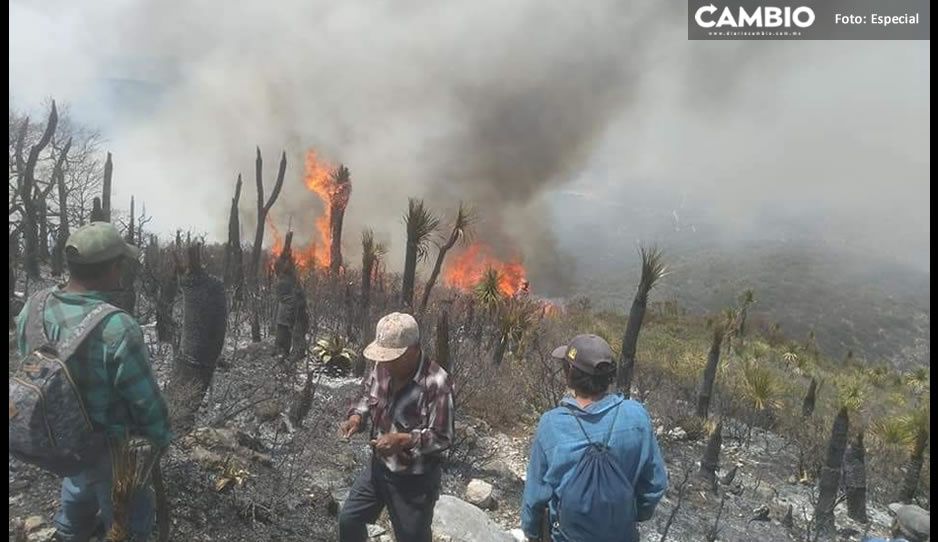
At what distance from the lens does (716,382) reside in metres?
12.7

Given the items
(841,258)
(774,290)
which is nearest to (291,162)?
(774,290)

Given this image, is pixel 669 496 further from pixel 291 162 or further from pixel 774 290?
pixel 774 290

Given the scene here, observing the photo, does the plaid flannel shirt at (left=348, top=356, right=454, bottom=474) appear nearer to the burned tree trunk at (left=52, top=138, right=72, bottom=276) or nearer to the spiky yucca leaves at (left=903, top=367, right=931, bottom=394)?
the burned tree trunk at (left=52, top=138, right=72, bottom=276)

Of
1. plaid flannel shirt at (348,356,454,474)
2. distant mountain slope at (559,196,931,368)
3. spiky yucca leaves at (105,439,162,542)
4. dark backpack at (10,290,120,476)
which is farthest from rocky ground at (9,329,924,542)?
distant mountain slope at (559,196,931,368)

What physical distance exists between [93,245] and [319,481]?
3436 millimetres

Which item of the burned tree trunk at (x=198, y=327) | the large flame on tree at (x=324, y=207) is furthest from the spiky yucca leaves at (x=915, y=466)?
the large flame on tree at (x=324, y=207)

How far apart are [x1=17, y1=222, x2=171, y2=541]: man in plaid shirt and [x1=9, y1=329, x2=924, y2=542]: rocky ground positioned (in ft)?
3.76

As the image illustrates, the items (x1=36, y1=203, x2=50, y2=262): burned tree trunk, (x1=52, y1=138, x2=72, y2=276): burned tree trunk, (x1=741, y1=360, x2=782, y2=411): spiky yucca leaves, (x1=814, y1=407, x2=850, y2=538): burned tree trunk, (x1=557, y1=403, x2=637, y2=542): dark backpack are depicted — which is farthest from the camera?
(x1=36, y1=203, x2=50, y2=262): burned tree trunk

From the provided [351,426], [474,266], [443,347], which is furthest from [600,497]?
[474,266]

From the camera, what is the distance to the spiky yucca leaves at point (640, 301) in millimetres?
8455

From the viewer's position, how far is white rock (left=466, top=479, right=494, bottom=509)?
17.8ft

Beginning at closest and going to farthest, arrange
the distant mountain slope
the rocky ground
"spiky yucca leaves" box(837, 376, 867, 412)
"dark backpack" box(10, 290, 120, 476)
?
"dark backpack" box(10, 290, 120, 476) → the rocky ground → "spiky yucca leaves" box(837, 376, 867, 412) → the distant mountain slope

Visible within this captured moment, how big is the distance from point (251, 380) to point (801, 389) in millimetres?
13860

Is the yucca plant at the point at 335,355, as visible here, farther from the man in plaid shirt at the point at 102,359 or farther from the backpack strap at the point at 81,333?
the backpack strap at the point at 81,333
